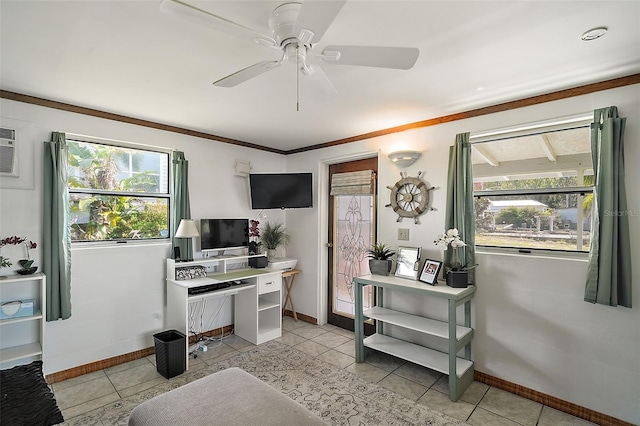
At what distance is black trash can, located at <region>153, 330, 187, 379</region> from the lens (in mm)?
2895

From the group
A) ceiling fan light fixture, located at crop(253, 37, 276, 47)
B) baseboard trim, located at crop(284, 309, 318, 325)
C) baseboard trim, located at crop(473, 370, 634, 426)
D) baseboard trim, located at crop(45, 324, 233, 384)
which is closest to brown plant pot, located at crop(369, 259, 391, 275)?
baseboard trim, located at crop(473, 370, 634, 426)

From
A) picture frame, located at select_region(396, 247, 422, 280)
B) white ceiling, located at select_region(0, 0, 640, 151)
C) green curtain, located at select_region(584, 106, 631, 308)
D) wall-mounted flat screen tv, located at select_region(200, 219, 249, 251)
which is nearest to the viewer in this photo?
white ceiling, located at select_region(0, 0, 640, 151)

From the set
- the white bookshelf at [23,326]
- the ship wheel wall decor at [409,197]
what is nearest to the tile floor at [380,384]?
the white bookshelf at [23,326]

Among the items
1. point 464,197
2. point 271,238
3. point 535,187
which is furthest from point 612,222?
point 271,238

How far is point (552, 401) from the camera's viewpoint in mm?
2514

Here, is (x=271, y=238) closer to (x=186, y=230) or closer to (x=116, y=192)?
(x=186, y=230)

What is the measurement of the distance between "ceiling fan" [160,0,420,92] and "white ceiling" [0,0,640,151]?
139mm

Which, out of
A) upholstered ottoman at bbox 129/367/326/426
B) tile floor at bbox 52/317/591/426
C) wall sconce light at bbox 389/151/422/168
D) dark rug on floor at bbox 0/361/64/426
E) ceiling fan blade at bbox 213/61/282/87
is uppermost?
ceiling fan blade at bbox 213/61/282/87

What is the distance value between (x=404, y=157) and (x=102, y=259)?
3167 mm

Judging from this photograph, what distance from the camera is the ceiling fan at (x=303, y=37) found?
1.21 metres

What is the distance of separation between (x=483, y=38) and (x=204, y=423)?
248cm

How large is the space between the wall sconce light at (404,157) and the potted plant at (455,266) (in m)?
0.84

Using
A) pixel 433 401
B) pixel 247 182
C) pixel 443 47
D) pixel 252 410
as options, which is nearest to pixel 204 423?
pixel 252 410

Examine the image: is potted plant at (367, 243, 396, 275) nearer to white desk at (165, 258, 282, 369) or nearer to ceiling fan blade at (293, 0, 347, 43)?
white desk at (165, 258, 282, 369)
